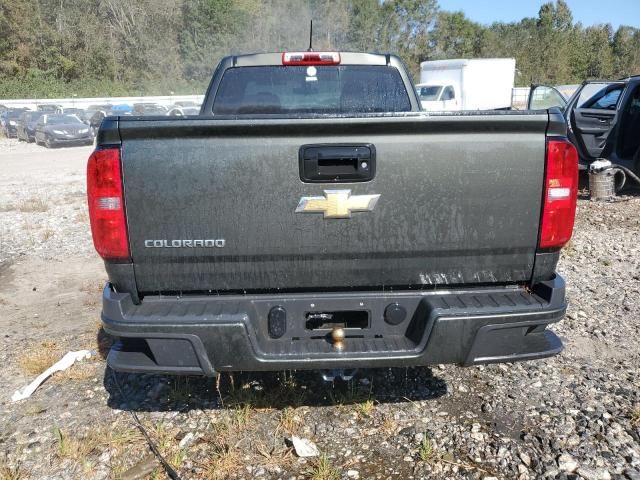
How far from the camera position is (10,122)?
28094mm

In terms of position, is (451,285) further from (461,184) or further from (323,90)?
(323,90)

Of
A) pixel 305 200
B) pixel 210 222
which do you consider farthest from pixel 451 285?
pixel 210 222

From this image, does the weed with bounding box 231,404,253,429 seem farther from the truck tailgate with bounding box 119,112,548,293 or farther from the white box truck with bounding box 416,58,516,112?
the white box truck with bounding box 416,58,516,112

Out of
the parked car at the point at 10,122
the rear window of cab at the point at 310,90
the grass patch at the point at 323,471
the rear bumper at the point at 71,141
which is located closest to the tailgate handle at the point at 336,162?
the grass patch at the point at 323,471

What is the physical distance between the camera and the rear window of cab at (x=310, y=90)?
392cm

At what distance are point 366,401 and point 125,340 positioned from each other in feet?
4.60

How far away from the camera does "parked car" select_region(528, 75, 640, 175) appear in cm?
857

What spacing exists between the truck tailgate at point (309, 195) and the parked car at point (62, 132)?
23521mm

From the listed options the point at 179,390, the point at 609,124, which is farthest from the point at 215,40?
the point at 179,390

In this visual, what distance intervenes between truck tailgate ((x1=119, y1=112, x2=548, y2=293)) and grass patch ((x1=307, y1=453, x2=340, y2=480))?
0.92 meters

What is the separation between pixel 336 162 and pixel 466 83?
84.0 ft

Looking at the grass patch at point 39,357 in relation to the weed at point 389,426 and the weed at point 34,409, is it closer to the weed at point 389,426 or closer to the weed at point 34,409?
the weed at point 34,409

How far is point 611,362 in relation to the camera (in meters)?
3.55

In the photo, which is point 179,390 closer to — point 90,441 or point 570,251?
point 90,441
